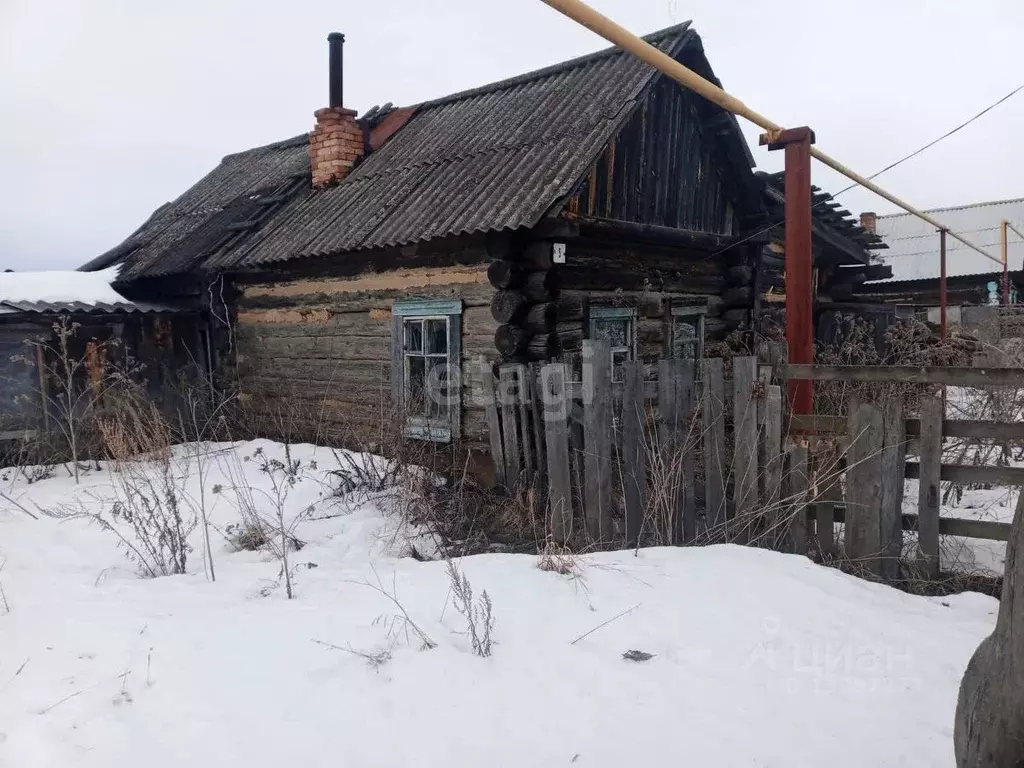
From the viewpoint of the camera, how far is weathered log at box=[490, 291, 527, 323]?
6.70m

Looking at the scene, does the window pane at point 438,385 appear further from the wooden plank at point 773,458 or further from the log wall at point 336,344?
the wooden plank at point 773,458

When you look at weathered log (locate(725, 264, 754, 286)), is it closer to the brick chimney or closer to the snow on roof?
the brick chimney

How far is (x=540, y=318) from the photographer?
22.3 ft

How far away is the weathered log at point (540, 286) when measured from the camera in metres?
6.78

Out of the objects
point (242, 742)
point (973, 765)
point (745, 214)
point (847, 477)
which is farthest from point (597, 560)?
point (745, 214)

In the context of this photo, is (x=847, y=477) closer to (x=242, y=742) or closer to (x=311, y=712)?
(x=311, y=712)

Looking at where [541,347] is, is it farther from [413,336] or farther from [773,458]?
[773,458]

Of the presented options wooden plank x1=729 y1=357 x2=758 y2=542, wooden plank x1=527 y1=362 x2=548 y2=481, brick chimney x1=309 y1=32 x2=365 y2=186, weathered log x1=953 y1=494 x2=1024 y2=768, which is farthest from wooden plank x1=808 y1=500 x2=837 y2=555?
brick chimney x1=309 y1=32 x2=365 y2=186

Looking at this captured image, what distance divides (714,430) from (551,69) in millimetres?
6522

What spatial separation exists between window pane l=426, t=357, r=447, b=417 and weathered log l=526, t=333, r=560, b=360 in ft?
3.63

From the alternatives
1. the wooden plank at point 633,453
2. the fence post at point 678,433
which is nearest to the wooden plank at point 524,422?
the wooden plank at point 633,453

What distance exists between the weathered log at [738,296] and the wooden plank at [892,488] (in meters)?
5.77

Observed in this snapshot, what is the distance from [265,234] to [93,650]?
711 cm

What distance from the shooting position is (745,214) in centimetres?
972
